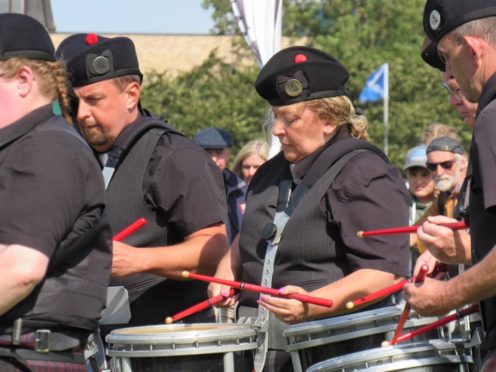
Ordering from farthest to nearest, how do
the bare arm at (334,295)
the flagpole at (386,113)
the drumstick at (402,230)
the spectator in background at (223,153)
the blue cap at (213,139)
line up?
1. the flagpole at (386,113)
2. the blue cap at (213,139)
3. the spectator in background at (223,153)
4. the bare arm at (334,295)
5. the drumstick at (402,230)

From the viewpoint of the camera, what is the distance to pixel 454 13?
3.97 metres

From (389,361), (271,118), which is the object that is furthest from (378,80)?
(389,361)

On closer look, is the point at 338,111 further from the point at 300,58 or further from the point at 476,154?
the point at 476,154

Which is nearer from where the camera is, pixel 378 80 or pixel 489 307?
pixel 489 307

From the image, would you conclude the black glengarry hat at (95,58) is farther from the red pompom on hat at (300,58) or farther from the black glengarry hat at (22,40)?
the black glengarry hat at (22,40)

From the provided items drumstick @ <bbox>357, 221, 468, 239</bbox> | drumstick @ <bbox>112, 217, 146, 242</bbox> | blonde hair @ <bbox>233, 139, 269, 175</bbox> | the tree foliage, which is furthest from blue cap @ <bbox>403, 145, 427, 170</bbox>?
the tree foliage

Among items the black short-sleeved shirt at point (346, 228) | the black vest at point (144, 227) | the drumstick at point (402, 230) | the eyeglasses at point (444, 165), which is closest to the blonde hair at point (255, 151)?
the eyeglasses at point (444, 165)

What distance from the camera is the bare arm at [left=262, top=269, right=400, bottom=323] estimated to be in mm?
4727

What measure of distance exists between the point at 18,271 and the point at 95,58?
2200mm

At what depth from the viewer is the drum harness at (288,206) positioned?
5.08m

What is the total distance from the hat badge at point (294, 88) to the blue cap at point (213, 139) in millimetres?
6639

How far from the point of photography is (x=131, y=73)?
5820 mm

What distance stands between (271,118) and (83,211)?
2.25m

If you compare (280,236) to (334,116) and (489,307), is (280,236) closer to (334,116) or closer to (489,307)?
(334,116)
